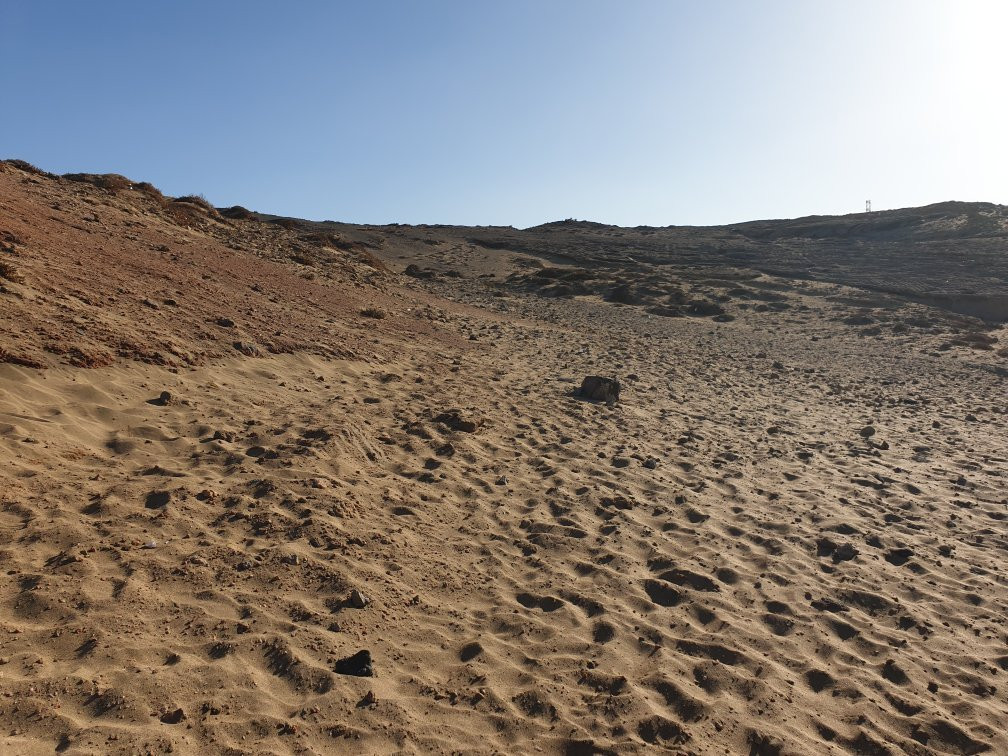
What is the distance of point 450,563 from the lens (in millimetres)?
5535

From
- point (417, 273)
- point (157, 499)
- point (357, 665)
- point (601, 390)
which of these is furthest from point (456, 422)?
point (417, 273)

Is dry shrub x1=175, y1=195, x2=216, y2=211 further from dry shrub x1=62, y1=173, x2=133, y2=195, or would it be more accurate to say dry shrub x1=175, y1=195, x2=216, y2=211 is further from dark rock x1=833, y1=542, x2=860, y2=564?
dark rock x1=833, y1=542, x2=860, y2=564

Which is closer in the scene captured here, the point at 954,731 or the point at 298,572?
the point at 954,731

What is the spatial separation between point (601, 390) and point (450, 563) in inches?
245

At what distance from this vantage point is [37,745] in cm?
307

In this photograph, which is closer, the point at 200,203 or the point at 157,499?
the point at 157,499

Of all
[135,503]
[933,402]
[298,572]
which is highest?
[135,503]

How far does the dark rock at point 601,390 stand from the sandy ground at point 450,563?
0.28 meters

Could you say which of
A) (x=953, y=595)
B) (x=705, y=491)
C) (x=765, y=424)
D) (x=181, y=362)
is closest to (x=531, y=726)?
(x=953, y=595)

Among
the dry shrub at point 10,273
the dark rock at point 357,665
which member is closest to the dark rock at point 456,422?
the dark rock at point 357,665

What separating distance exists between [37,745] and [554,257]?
1525 inches

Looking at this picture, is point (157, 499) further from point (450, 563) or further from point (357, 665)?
point (357, 665)

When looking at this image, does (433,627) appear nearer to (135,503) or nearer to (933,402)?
(135,503)

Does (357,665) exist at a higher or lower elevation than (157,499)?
lower
